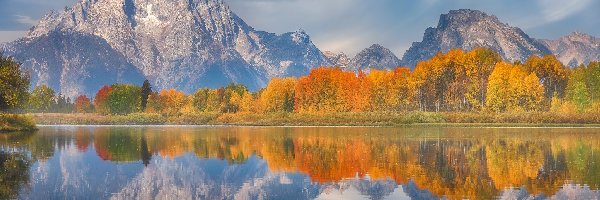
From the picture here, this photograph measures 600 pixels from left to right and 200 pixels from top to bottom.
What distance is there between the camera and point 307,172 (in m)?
40.3

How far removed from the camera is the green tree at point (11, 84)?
272 ft

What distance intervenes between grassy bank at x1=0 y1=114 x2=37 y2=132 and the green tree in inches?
107

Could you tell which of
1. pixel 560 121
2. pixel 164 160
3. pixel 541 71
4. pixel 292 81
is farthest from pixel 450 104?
pixel 164 160

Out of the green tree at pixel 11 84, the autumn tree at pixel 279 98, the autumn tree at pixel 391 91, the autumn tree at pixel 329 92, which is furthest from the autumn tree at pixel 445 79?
the green tree at pixel 11 84

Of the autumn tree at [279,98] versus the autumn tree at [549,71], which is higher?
the autumn tree at [549,71]

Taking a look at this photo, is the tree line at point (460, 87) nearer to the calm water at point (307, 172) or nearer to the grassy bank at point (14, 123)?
the grassy bank at point (14, 123)

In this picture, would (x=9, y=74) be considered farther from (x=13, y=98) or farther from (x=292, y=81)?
(x=292, y=81)

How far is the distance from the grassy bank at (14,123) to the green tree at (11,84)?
2710 millimetres

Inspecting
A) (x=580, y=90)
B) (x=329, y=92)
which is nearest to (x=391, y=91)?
(x=329, y=92)

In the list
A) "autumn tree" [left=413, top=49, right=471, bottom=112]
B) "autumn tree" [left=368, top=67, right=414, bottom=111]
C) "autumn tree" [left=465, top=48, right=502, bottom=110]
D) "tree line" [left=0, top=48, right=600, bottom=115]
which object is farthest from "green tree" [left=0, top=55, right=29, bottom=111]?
"autumn tree" [left=465, top=48, right=502, bottom=110]

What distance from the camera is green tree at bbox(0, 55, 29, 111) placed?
8294cm

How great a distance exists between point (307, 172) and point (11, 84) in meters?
61.1

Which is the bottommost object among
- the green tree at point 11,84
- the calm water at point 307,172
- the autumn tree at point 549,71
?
the calm water at point 307,172

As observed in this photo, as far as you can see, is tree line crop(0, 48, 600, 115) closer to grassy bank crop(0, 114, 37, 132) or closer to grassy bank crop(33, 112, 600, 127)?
grassy bank crop(33, 112, 600, 127)
